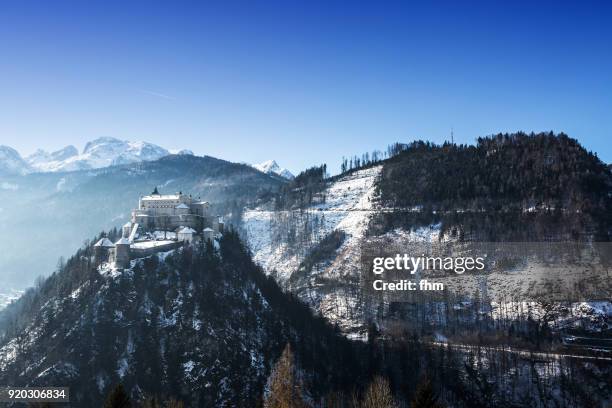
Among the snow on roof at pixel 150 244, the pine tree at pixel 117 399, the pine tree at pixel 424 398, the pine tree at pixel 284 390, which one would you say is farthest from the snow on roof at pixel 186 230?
the pine tree at pixel 424 398

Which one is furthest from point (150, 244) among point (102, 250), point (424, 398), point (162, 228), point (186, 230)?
point (424, 398)

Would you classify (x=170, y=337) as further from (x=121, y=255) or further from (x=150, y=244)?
(x=150, y=244)

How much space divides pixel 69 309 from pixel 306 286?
289ft

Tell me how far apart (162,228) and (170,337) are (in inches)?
1621

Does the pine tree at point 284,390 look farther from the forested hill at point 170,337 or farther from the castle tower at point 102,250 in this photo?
the castle tower at point 102,250

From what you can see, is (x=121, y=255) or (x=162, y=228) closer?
(x=121, y=255)

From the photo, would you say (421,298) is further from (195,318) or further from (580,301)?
(195,318)

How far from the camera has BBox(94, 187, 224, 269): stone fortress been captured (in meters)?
126

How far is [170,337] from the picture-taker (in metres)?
110

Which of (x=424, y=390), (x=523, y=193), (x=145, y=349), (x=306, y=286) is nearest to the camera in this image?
(x=424, y=390)

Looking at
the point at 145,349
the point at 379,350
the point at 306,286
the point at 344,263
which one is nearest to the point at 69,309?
the point at 145,349

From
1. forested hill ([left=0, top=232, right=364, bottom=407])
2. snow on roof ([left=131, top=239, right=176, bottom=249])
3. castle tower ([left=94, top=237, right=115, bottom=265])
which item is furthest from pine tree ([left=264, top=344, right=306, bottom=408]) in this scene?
castle tower ([left=94, top=237, right=115, bottom=265])

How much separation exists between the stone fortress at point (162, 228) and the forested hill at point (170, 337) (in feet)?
12.9

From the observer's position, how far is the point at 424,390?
4838 cm
